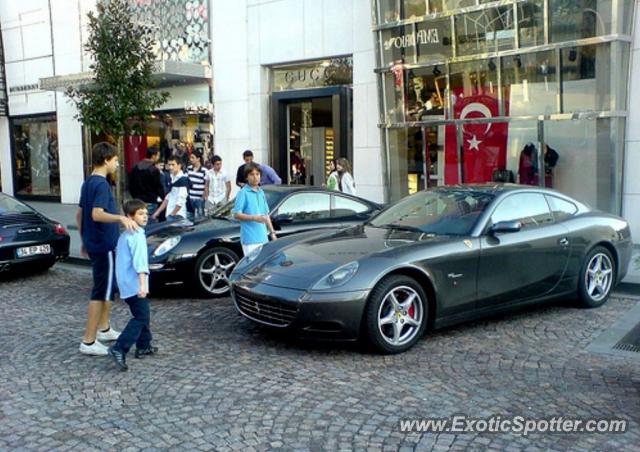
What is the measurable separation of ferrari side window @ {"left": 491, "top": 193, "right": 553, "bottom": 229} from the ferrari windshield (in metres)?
0.16

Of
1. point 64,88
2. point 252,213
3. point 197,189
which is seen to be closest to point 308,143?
point 197,189

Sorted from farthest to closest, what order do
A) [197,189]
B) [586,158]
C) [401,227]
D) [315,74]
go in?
[315,74]
[586,158]
[197,189]
[401,227]

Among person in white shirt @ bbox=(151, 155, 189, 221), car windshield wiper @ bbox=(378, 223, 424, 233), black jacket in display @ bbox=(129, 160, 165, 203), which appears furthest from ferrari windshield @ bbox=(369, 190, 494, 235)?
black jacket in display @ bbox=(129, 160, 165, 203)

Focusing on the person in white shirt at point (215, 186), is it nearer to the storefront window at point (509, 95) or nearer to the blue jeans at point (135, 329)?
the storefront window at point (509, 95)

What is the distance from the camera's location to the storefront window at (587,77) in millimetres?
10594

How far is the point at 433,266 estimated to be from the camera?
17.4ft

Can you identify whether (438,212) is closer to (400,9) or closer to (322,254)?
(322,254)

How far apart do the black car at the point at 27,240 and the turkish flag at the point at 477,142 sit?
7670 millimetres

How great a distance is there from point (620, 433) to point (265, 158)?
12.5 metres

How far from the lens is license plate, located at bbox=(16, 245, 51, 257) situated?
857 centimetres

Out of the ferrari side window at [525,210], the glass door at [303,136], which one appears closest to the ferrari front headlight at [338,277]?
the ferrari side window at [525,210]

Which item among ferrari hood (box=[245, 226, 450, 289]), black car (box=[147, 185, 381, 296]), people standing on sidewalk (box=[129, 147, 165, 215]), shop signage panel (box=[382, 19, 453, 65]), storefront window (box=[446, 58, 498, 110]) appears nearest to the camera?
ferrari hood (box=[245, 226, 450, 289])

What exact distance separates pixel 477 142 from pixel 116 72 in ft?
24.4

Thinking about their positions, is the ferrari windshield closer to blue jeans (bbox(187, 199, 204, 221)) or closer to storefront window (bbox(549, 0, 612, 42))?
blue jeans (bbox(187, 199, 204, 221))
